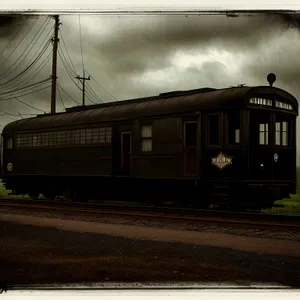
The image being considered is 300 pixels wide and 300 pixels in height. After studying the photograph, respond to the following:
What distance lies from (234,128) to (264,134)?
2.64 ft

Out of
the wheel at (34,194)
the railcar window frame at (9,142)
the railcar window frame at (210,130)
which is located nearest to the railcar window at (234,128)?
the railcar window frame at (210,130)

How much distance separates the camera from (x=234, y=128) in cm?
1167

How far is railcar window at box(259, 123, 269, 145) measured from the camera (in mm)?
11469

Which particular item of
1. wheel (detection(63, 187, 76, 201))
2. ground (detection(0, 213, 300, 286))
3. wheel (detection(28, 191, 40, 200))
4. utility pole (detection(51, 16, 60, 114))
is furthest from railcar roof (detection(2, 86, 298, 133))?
utility pole (detection(51, 16, 60, 114))

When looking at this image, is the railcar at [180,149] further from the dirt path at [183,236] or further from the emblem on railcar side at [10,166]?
the dirt path at [183,236]

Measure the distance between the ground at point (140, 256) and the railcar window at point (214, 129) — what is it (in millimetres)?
3020

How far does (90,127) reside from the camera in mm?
15297

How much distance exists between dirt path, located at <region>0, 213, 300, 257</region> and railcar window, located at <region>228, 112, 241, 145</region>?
297 cm

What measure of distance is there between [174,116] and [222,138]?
161cm

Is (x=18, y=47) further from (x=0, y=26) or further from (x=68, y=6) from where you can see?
(x=68, y=6)

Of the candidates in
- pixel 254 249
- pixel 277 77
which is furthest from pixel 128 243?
pixel 277 77

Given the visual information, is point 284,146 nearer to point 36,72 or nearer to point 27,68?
point 36,72

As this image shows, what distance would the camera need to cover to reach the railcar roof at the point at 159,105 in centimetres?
1124

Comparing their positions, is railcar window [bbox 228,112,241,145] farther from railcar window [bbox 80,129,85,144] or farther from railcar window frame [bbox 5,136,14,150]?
railcar window frame [bbox 5,136,14,150]
